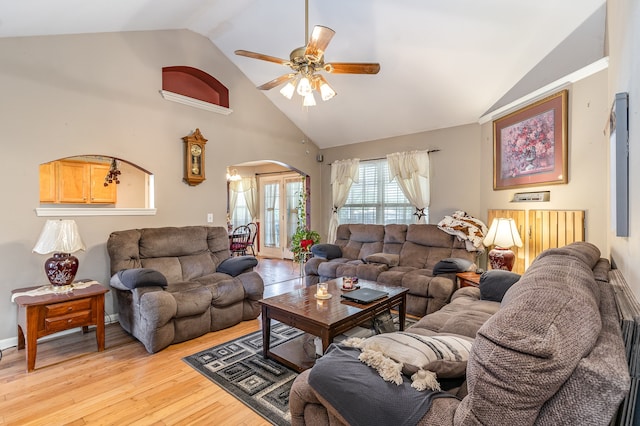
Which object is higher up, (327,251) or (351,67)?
(351,67)

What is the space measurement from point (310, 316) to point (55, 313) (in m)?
2.13

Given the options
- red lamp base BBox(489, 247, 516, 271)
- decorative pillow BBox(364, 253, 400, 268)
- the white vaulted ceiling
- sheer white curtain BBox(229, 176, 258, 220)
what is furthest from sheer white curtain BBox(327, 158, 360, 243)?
sheer white curtain BBox(229, 176, 258, 220)

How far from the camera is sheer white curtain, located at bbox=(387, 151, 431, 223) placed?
16.3 feet

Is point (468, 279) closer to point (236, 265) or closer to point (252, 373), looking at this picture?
point (252, 373)

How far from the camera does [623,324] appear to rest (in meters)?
0.99

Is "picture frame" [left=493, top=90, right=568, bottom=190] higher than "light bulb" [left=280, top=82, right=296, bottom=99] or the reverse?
the reverse

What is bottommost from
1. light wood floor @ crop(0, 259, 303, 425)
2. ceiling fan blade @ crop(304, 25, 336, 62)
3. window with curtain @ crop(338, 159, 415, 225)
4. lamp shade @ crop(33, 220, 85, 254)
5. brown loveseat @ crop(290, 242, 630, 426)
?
light wood floor @ crop(0, 259, 303, 425)

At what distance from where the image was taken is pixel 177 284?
3301 mm

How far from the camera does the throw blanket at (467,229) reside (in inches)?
155

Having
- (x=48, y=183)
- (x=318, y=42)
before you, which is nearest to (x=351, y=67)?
(x=318, y=42)

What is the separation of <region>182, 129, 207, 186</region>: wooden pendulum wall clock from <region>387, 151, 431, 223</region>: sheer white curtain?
3077mm

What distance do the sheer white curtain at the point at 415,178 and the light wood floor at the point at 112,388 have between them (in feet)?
11.4

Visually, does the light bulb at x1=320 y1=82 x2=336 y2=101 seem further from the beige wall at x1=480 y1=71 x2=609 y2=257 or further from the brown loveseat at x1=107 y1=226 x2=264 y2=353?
the beige wall at x1=480 y1=71 x2=609 y2=257

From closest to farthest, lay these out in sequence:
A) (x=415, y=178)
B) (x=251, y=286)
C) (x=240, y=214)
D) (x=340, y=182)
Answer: (x=251, y=286) → (x=415, y=178) → (x=340, y=182) → (x=240, y=214)
